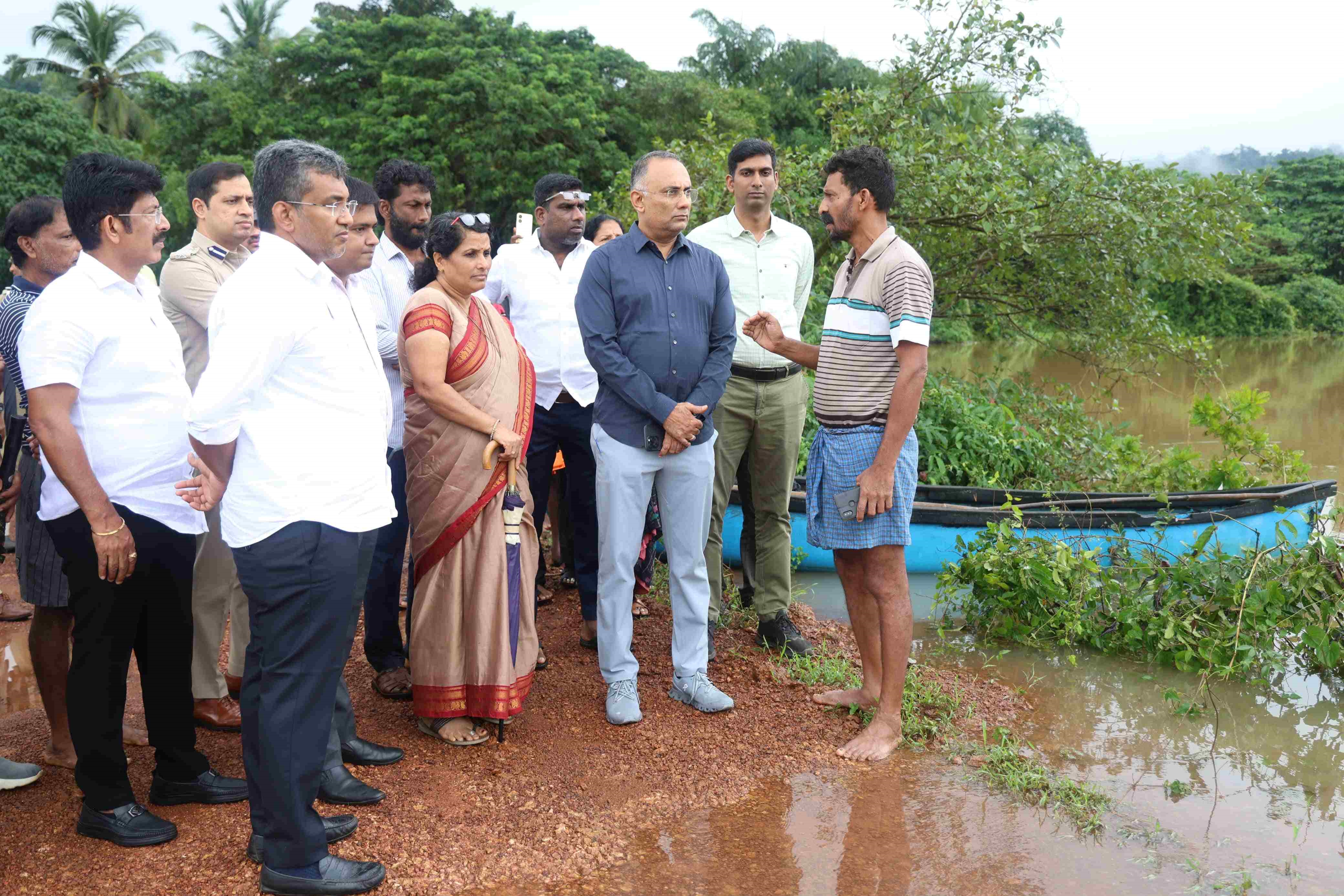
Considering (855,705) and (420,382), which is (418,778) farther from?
(855,705)

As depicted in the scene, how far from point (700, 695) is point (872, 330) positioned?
1548mm

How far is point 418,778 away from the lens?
3.32 metres

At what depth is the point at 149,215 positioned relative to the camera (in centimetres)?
283

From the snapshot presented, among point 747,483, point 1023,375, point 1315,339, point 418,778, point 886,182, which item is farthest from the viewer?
point 1315,339

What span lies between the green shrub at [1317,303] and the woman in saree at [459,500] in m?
28.4

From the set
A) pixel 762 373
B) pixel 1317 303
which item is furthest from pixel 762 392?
pixel 1317 303

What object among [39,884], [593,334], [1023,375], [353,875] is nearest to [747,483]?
[593,334]

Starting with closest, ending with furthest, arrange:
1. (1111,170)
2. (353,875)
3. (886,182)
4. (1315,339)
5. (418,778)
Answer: (353,875), (418,778), (886,182), (1111,170), (1315,339)

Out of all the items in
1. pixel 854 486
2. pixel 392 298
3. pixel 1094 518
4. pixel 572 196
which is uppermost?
pixel 572 196

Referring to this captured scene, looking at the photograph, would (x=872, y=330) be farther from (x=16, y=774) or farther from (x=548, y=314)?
(x=16, y=774)

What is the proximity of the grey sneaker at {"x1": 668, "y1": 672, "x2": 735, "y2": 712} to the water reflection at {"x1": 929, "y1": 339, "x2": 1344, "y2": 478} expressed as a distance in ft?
17.9

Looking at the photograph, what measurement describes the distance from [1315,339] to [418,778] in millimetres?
28501

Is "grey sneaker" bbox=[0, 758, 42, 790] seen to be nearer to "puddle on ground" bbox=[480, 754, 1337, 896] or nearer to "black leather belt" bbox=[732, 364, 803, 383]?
"puddle on ground" bbox=[480, 754, 1337, 896]

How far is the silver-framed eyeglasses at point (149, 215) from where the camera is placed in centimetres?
278
